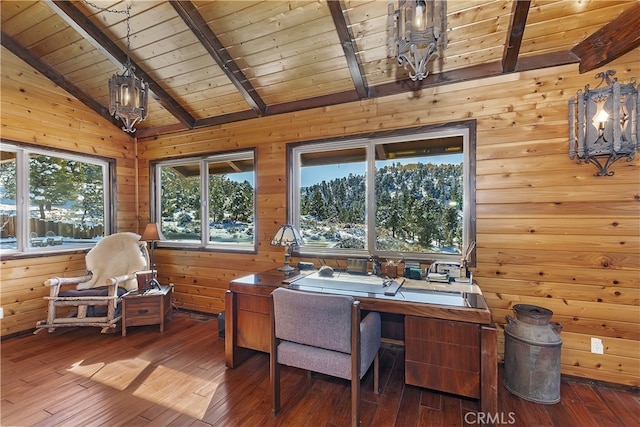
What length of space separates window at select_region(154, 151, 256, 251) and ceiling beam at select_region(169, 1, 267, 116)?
66 centimetres

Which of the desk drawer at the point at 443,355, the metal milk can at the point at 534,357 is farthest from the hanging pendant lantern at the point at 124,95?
the metal milk can at the point at 534,357

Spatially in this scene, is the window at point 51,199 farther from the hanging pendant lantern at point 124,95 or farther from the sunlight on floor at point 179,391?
the sunlight on floor at point 179,391

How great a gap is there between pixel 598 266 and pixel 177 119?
15.2 feet

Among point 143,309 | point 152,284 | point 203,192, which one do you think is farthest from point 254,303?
point 203,192

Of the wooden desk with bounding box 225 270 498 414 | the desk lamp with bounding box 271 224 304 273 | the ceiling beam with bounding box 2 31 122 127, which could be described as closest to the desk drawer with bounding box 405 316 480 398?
the wooden desk with bounding box 225 270 498 414

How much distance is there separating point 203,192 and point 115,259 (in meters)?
1.32

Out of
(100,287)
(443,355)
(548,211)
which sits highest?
(548,211)

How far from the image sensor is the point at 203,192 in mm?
3895

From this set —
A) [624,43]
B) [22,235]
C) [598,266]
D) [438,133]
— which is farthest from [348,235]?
[22,235]

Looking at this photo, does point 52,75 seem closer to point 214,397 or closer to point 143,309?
point 143,309

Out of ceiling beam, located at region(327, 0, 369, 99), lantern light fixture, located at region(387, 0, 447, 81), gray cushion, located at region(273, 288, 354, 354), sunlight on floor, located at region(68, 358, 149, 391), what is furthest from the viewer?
sunlight on floor, located at region(68, 358, 149, 391)

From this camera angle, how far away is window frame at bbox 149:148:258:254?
3537mm

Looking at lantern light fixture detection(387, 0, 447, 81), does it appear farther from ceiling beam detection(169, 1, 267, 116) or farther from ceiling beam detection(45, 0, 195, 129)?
ceiling beam detection(45, 0, 195, 129)

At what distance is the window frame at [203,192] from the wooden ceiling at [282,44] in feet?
1.90
